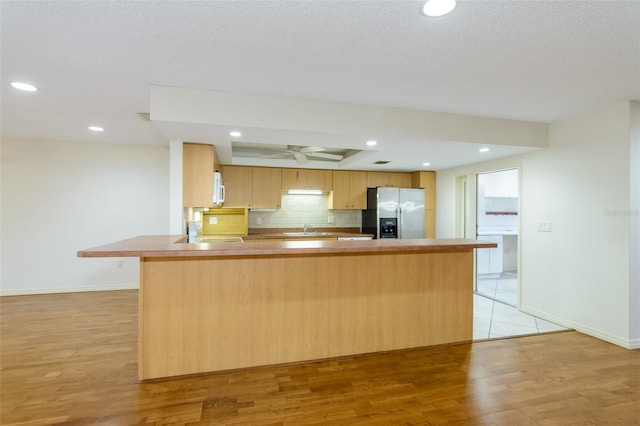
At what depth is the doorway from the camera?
5855mm

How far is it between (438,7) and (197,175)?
2.93 metres

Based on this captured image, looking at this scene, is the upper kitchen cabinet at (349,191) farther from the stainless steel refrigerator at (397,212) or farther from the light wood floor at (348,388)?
the light wood floor at (348,388)

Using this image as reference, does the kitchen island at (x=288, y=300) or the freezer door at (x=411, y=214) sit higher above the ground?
→ the freezer door at (x=411, y=214)

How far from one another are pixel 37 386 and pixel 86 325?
1321 mm

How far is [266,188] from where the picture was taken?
5.55m

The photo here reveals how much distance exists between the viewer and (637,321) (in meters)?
2.99

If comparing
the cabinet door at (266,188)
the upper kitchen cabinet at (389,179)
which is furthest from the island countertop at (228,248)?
the upper kitchen cabinet at (389,179)

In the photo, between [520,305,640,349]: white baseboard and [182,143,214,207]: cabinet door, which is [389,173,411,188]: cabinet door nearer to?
[520,305,640,349]: white baseboard

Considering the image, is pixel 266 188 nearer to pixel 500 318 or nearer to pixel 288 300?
pixel 288 300

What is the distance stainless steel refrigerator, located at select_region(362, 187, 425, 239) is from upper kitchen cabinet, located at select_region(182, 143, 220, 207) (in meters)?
3.10

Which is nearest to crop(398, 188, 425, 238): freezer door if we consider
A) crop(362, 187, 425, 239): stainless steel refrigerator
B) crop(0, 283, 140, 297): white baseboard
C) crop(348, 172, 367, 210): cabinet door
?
crop(362, 187, 425, 239): stainless steel refrigerator

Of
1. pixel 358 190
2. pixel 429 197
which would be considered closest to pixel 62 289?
pixel 358 190

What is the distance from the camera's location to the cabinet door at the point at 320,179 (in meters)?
5.79

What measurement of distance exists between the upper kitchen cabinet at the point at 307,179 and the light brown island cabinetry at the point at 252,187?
15 cm
